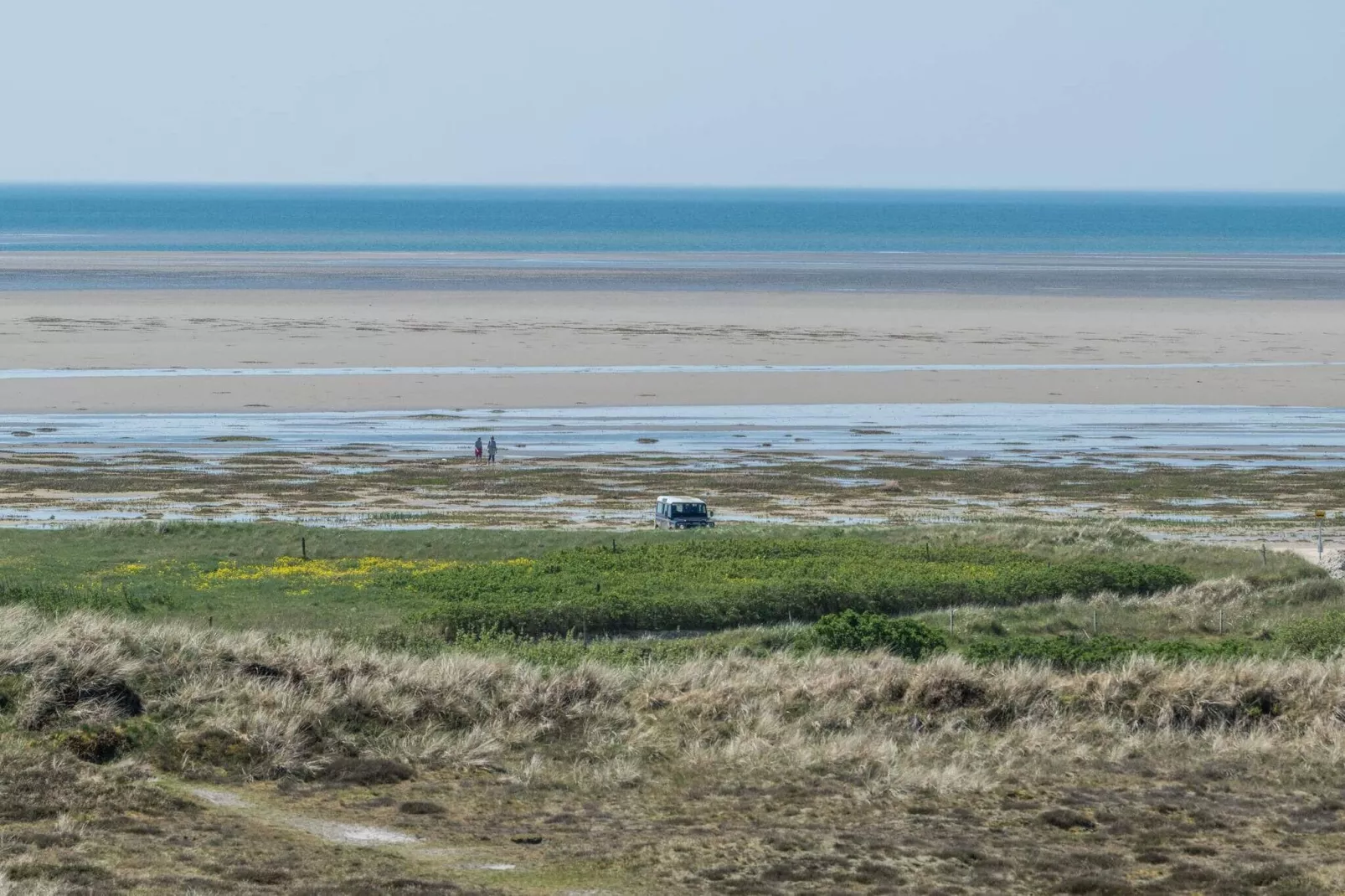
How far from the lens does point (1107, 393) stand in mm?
69125

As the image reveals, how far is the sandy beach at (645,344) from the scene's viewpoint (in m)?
67.0

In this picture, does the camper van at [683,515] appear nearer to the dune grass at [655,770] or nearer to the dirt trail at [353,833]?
the dune grass at [655,770]

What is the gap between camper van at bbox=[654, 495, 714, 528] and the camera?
37406mm

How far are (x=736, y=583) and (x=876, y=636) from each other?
688 centimetres

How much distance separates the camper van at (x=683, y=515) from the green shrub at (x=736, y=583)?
449 cm

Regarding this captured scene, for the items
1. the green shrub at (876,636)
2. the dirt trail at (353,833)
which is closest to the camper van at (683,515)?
the green shrub at (876,636)

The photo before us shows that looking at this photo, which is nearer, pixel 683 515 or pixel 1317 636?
pixel 1317 636

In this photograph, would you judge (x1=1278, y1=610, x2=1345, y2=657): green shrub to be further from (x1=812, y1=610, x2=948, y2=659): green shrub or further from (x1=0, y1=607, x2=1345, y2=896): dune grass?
(x1=812, y1=610, x2=948, y2=659): green shrub

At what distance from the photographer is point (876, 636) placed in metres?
21.4

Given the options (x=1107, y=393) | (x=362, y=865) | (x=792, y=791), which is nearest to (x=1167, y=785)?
(x=792, y=791)

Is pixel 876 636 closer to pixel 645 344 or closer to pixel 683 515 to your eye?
pixel 683 515

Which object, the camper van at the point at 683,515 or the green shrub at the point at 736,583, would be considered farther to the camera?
the camper van at the point at 683,515

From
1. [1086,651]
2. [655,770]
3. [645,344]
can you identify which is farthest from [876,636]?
[645,344]

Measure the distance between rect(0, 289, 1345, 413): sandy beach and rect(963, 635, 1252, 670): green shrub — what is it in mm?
44049
